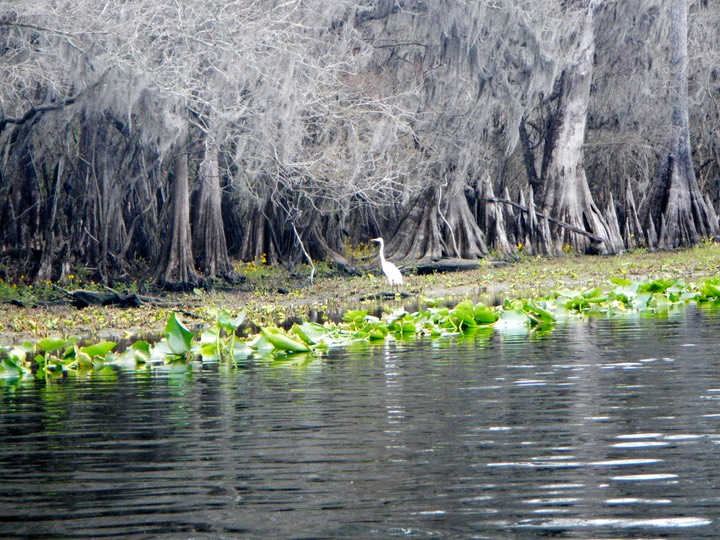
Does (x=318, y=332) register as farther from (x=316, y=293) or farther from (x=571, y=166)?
(x=571, y=166)

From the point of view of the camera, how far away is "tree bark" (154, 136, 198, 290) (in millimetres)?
22281

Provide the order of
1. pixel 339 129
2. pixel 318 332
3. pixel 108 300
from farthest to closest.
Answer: pixel 339 129, pixel 108 300, pixel 318 332

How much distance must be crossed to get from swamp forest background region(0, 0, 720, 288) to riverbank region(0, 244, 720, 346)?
1.54 m

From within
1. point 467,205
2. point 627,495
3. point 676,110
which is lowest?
point 627,495

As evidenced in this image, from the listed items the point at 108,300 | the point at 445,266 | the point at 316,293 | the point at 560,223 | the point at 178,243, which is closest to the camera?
the point at 108,300

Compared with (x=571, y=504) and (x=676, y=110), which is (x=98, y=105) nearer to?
(x=571, y=504)

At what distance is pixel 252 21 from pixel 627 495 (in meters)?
15.4

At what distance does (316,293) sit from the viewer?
22172 millimetres

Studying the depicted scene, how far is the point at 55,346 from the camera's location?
418 inches

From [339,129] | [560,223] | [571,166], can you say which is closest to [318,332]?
[339,129]

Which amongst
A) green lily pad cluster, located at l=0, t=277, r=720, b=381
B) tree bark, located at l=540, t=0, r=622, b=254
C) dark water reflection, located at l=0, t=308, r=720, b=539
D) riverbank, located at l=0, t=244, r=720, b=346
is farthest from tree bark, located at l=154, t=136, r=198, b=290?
tree bark, located at l=540, t=0, r=622, b=254

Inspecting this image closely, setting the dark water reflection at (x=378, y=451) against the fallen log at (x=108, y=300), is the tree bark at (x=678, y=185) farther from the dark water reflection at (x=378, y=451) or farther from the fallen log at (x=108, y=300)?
the dark water reflection at (x=378, y=451)

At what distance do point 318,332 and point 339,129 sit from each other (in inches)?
492

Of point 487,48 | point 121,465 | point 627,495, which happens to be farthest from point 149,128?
point 627,495
